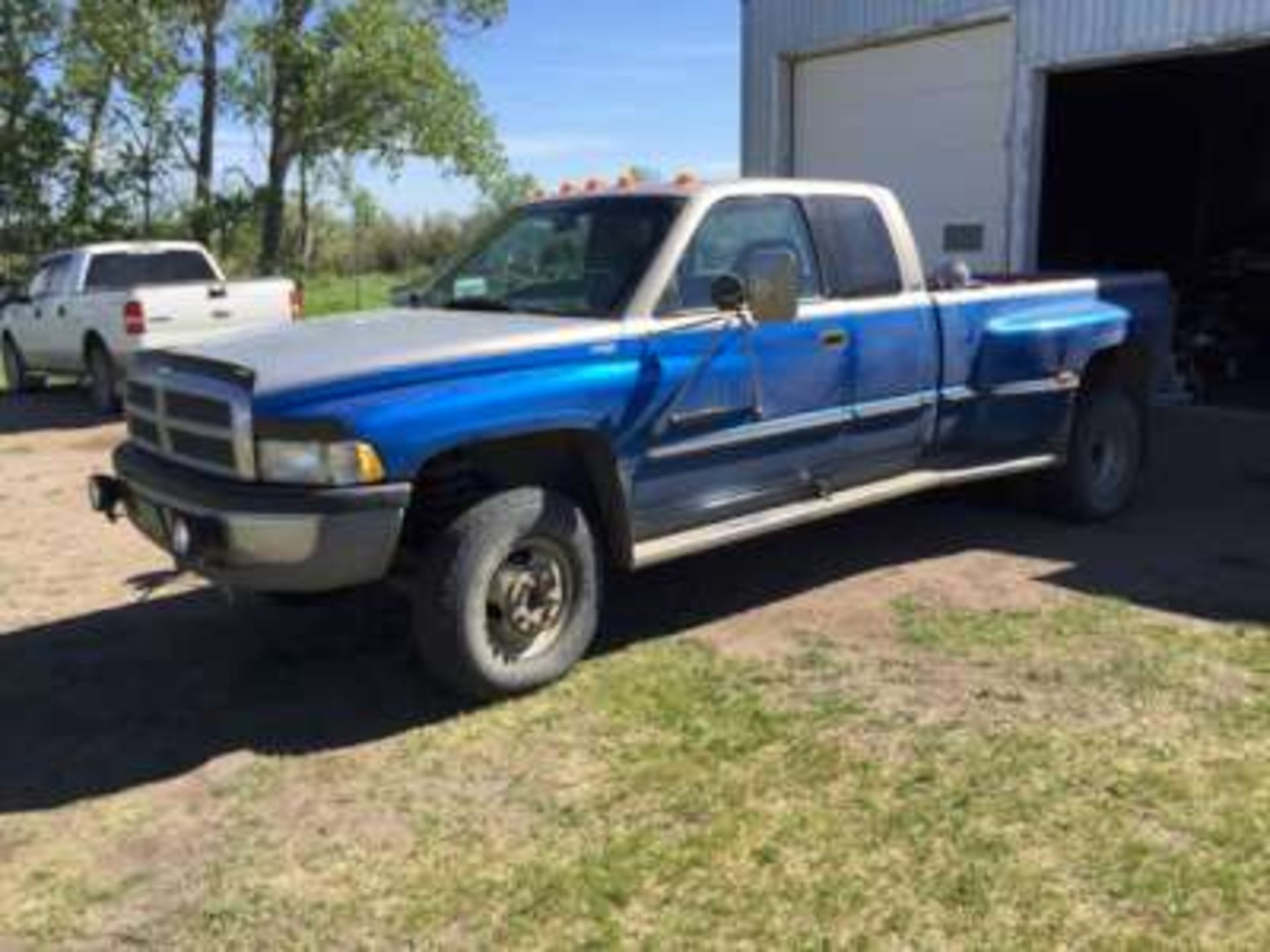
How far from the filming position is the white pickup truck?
43.0ft

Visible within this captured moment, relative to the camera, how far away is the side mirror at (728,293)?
211 inches

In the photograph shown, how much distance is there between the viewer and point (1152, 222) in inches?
745

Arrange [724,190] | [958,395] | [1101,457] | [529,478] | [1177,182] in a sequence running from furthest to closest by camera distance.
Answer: [1177,182], [1101,457], [958,395], [724,190], [529,478]

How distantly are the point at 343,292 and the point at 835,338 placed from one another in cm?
2350

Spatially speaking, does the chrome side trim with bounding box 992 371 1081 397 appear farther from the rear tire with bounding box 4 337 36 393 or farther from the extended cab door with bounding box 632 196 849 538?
the rear tire with bounding box 4 337 36 393

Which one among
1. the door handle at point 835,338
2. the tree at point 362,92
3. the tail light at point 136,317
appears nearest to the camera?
the door handle at point 835,338

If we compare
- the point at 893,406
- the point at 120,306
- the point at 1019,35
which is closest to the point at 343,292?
the point at 120,306

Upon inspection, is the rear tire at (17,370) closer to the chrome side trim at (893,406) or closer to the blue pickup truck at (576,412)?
the blue pickup truck at (576,412)

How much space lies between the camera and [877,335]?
20.2ft

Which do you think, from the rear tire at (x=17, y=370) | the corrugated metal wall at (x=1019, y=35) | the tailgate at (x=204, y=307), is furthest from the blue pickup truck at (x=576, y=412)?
the rear tire at (x=17, y=370)

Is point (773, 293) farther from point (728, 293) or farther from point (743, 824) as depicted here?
point (743, 824)

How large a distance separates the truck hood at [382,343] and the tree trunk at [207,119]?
18579 mm

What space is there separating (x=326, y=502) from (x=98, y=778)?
1.23m

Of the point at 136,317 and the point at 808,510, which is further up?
the point at 136,317
